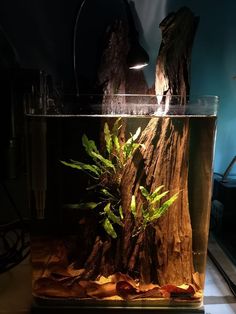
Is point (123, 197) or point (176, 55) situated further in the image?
point (176, 55)

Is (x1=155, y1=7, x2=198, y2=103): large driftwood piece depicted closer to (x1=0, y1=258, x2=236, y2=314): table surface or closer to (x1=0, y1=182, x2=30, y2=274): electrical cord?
(x1=0, y1=258, x2=236, y2=314): table surface

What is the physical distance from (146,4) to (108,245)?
0.83 metres

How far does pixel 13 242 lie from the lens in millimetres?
1087

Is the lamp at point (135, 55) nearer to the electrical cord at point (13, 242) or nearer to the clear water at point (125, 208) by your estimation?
the clear water at point (125, 208)

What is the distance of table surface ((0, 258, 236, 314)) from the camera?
763 mm

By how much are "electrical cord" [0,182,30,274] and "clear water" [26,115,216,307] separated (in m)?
0.24

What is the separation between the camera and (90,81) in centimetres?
110

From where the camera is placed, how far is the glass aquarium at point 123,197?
0.71m

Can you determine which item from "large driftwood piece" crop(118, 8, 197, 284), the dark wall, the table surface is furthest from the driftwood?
the dark wall

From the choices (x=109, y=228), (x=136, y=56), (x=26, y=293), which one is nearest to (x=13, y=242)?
(x=26, y=293)

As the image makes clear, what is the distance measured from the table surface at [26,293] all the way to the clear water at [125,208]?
0.23ft

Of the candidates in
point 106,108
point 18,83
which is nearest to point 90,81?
point 18,83

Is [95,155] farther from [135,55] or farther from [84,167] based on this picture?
[135,55]

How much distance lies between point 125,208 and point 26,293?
0.35 metres
